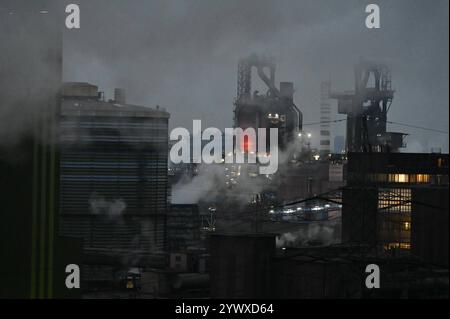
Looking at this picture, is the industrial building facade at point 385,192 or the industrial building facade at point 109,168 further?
the industrial building facade at point 109,168

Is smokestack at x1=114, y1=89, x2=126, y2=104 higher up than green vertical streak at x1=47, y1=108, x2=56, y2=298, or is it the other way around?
smokestack at x1=114, y1=89, x2=126, y2=104

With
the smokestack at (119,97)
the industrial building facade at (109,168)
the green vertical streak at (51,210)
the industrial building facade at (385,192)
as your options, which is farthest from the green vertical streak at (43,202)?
the smokestack at (119,97)

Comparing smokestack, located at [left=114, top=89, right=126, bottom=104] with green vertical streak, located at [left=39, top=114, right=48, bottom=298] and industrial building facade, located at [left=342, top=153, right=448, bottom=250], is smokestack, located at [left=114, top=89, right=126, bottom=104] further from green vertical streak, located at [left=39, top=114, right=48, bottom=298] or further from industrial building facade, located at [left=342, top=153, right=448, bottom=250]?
green vertical streak, located at [left=39, top=114, right=48, bottom=298]

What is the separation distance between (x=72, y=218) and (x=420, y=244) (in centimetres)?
1414

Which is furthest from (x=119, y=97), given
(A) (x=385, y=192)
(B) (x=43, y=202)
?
(B) (x=43, y=202)

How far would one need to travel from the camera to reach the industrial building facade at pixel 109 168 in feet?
86.6

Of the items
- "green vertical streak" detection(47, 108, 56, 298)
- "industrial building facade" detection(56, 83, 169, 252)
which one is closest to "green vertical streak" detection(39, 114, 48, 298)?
"green vertical streak" detection(47, 108, 56, 298)

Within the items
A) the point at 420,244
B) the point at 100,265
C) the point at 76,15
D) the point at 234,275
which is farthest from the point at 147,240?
the point at 76,15

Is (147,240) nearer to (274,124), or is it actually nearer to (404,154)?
(404,154)

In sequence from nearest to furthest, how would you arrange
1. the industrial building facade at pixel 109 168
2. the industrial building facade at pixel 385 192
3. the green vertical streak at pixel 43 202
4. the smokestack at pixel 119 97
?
the green vertical streak at pixel 43 202, the industrial building facade at pixel 385 192, the industrial building facade at pixel 109 168, the smokestack at pixel 119 97

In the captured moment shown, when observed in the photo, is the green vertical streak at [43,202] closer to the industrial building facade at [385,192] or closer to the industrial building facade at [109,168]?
the industrial building facade at [385,192]

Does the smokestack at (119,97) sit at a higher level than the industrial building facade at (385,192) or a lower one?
higher

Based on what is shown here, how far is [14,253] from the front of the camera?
46.1ft

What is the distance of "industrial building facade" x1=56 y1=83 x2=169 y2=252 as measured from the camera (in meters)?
26.4
